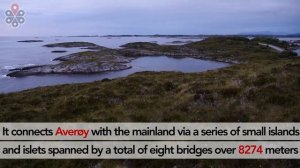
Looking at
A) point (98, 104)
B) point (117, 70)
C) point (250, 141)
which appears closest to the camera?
point (250, 141)

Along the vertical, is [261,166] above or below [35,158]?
above

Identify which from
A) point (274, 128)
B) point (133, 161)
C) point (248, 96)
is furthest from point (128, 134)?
point (248, 96)

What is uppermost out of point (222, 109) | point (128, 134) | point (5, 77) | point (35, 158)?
point (222, 109)

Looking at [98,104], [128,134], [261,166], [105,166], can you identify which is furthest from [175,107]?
[98,104]

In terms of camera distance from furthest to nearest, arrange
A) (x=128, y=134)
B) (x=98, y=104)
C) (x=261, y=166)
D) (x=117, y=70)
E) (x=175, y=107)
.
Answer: (x=117, y=70) → (x=98, y=104) → (x=175, y=107) → (x=128, y=134) → (x=261, y=166)

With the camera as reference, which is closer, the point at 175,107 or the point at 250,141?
the point at 250,141

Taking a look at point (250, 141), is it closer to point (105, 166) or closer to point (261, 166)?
point (261, 166)

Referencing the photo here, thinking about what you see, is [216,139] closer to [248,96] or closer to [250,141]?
[250,141]

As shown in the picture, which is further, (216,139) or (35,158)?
(35,158)

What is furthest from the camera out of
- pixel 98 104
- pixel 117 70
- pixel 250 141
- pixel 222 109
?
pixel 117 70
